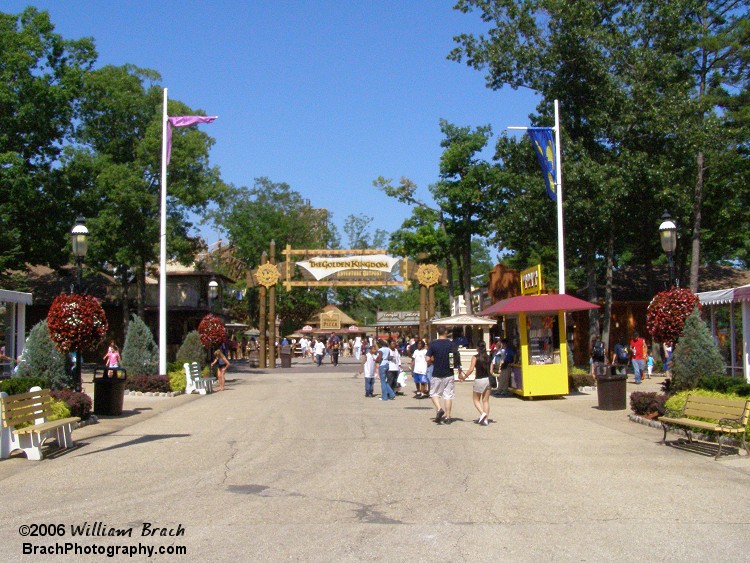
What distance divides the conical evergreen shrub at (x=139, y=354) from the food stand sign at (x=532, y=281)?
37.4ft

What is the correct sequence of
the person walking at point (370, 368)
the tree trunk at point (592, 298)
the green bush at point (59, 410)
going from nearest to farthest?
the green bush at point (59, 410) → the person walking at point (370, 368) → the tree trunk at point (592, 298)

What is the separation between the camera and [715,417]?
468 inches

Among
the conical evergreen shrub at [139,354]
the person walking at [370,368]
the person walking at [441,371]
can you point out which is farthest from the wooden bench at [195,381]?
the person walking at [441,371]

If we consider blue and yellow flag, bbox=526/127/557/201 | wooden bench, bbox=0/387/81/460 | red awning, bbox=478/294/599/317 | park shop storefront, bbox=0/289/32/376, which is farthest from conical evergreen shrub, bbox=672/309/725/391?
park shop storefront, bbox=0/289/32/376

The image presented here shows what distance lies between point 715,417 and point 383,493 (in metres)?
5.77

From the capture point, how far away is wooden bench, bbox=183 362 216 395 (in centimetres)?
2467

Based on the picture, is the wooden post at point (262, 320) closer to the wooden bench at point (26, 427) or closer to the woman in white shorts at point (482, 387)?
the woman in white shorts at point (482, 387)

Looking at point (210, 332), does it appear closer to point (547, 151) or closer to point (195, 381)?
point (195, 381)

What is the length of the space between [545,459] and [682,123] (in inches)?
896

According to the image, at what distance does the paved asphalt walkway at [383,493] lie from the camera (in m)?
6.72

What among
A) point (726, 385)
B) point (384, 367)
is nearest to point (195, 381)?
point (384, 367)

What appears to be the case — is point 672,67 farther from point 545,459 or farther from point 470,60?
point 545,459

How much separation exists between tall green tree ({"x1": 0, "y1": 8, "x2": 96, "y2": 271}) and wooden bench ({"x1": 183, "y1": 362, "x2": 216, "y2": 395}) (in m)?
13.2

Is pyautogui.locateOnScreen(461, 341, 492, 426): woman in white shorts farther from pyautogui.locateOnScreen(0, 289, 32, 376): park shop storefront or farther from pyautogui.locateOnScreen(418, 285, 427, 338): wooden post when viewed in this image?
pyautogui.locateOnScreen(418, 285, 427, 338): wooden post
